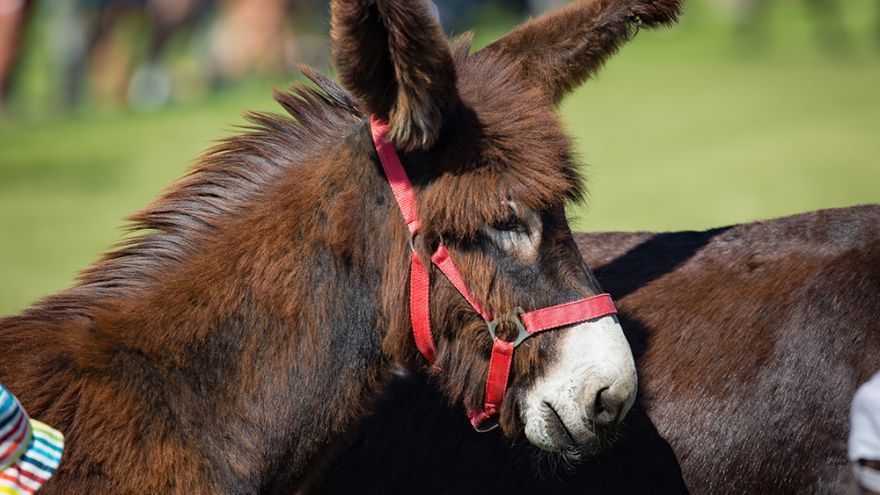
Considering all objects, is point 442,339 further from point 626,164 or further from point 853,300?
point 626,164

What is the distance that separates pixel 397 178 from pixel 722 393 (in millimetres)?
1438

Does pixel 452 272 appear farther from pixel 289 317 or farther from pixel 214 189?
pixel 214 189

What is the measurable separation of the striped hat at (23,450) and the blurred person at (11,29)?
62.5 feet

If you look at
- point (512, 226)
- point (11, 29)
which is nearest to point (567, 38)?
point (512, 226)

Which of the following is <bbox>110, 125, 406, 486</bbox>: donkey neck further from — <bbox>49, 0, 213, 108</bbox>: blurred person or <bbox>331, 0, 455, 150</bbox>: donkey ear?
<bbox>49, 0, 213, 108</bbox>: blurred person

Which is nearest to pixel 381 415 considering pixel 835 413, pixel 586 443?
pixel 586 443

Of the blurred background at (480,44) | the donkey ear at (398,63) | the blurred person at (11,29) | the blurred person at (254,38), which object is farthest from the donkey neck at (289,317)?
the blurred person at (254,38)

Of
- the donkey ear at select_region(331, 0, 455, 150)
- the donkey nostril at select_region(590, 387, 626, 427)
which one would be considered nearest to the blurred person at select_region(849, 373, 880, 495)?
the donkey nostril at select_region(590, 387, 626, 427)

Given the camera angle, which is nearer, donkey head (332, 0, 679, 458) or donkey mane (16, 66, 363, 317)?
donkey head (332, 0, 679, 458)

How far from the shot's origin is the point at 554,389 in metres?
3.58

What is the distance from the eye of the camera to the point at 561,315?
3.57m

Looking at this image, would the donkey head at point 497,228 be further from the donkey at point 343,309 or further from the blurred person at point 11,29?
the blurred person at point 11,29

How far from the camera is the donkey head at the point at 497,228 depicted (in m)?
3.50

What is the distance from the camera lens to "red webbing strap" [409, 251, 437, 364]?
3.63m
